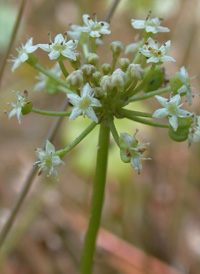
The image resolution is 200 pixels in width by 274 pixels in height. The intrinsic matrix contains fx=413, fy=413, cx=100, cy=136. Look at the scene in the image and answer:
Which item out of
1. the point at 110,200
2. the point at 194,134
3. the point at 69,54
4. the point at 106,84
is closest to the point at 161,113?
the point at 194,134

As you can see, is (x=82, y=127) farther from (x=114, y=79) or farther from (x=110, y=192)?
(x=114, y=79)

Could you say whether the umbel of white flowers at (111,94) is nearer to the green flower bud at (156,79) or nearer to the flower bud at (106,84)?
the flower bud at (106,84)

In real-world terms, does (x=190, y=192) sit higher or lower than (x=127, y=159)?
lower

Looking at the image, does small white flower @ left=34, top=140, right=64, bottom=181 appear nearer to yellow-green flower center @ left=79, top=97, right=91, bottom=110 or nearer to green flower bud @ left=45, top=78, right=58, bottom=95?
yellow-green flower center @ left=79, top=97, right=91, bottom=110

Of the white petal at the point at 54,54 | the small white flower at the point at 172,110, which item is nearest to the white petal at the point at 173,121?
the small white flower at the point at 172,110

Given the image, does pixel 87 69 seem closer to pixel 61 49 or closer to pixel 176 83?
pixel 61 49

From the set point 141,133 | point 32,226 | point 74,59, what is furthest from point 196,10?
point 74,59
